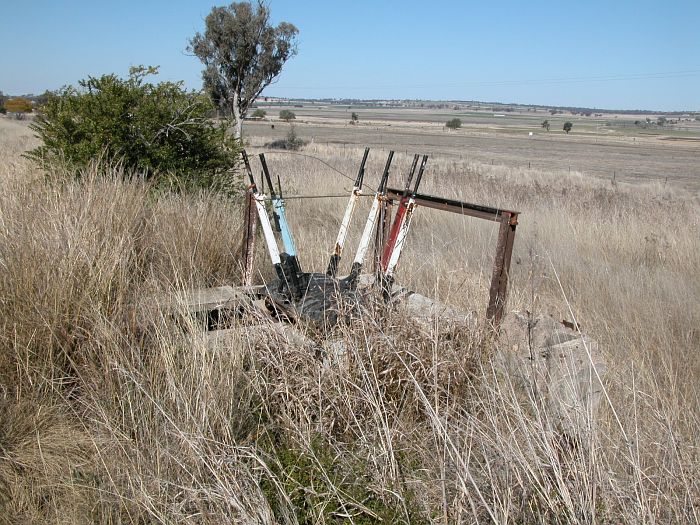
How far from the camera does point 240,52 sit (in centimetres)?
2859

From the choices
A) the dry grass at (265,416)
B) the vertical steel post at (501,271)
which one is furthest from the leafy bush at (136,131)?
the vertical steel post at (501,271)

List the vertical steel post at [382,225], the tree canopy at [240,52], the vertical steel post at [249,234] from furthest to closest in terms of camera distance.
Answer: the tree canopy at [240,52]
the vertical steel post at [382,225]
the vertical steel post at [249,234]

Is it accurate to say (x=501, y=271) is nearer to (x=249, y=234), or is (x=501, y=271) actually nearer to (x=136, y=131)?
(x=249, y=234)

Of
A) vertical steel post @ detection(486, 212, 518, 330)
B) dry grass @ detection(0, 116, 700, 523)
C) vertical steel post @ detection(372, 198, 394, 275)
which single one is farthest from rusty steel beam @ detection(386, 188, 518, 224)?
dry grass @ detection(0, 116, 700, 523)

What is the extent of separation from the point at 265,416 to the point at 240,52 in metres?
27.7

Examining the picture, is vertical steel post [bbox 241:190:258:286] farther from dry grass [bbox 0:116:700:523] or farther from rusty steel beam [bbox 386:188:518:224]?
rusty steel beam [bbox 386:188:518:224]

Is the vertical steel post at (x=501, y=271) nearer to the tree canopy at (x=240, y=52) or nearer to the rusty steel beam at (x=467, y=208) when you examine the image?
the rusty steel beam at (x=467, y=208)

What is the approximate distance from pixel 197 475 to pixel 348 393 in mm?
798

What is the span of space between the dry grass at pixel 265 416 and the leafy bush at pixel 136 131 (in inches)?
70.7

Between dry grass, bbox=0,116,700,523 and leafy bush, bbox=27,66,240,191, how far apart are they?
5.89ft

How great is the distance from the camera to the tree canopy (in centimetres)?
2828

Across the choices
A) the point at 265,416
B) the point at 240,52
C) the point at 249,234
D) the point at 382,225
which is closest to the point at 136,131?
the point at 249,234

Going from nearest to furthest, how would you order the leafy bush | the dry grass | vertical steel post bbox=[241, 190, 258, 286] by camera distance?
1. the dry grass
2. vertical steel post bbox=[241, 190, 258, 286]
3. the leafy bush

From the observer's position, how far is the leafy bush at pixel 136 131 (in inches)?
267
